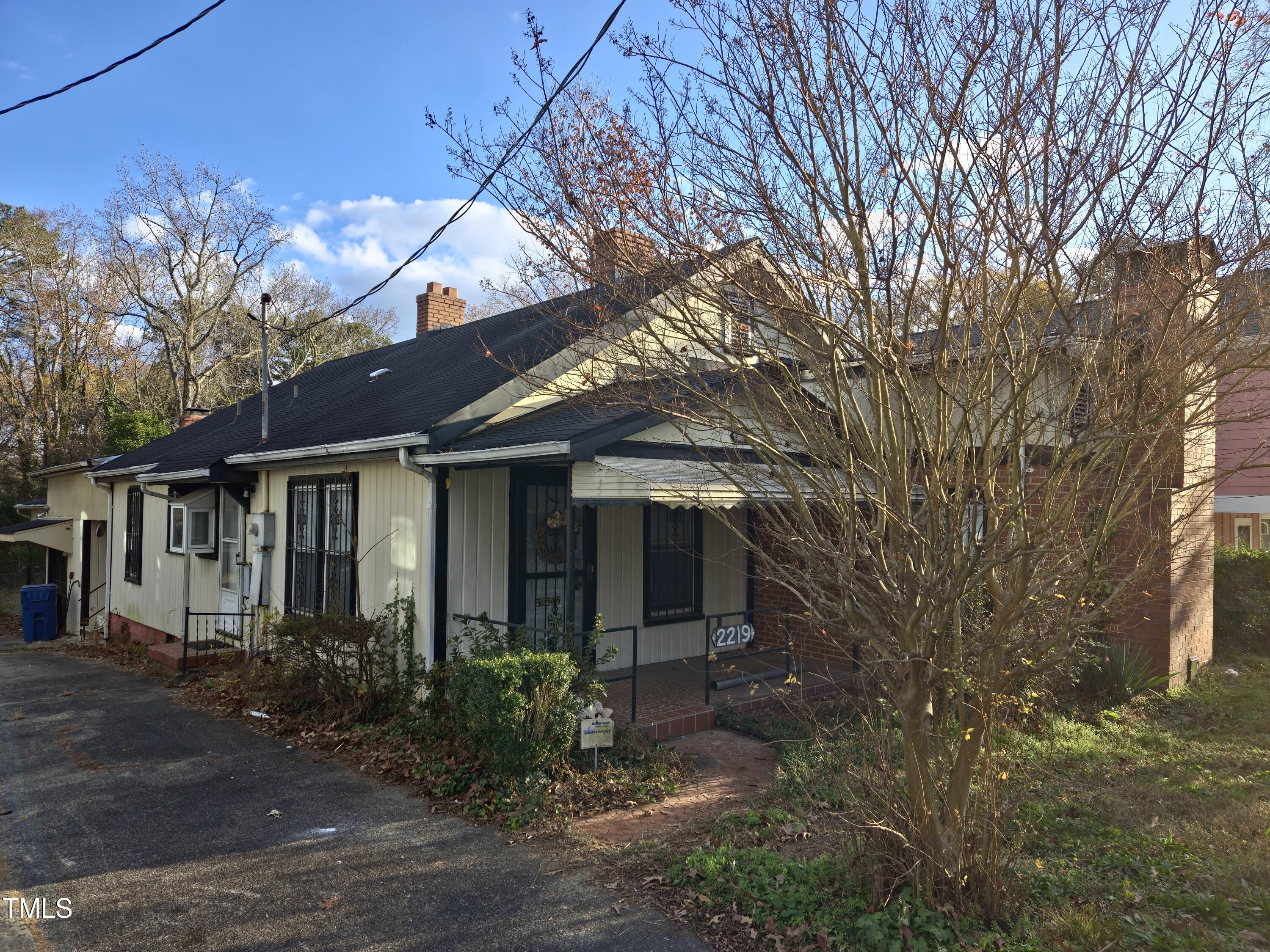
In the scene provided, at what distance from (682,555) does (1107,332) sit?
6886 millimetres

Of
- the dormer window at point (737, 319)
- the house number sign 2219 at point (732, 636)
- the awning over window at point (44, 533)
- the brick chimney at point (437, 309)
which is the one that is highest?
the brick chimney at point (437, 309)

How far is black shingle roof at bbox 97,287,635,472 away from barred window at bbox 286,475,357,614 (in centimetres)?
60

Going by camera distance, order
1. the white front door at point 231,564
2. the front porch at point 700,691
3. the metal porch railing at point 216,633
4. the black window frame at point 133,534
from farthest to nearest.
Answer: the black window frame at point 133,534 < the white front door at point 231,564 < the metal porch railing at point 216,633 < the front porch at point 700,691

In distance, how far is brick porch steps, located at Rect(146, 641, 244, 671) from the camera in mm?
11430

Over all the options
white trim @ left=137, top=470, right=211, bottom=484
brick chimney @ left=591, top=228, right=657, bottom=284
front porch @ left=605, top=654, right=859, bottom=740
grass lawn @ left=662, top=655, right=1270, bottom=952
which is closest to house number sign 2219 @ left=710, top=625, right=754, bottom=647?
front porch @ left=605, top=654, right=859, bottom=740

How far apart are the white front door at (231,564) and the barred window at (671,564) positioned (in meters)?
6.32

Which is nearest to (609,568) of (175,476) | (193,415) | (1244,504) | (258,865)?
(258,865)

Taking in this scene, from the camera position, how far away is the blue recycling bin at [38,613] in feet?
54.9

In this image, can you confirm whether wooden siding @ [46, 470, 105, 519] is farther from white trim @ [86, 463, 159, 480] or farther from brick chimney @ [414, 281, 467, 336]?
brick chimney @ [414, 281, 467, 336]

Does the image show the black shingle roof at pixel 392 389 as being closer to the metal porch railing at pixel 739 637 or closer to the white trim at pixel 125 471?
the white trim at pixel 125 471

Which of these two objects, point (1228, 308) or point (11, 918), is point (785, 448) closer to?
point (1228, 308)

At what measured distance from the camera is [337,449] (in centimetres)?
912

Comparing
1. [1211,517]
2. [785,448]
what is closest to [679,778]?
[785,448]

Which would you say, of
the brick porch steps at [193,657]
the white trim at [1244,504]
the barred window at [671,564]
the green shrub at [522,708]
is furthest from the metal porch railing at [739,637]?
the brick porch steps at [193,657]
